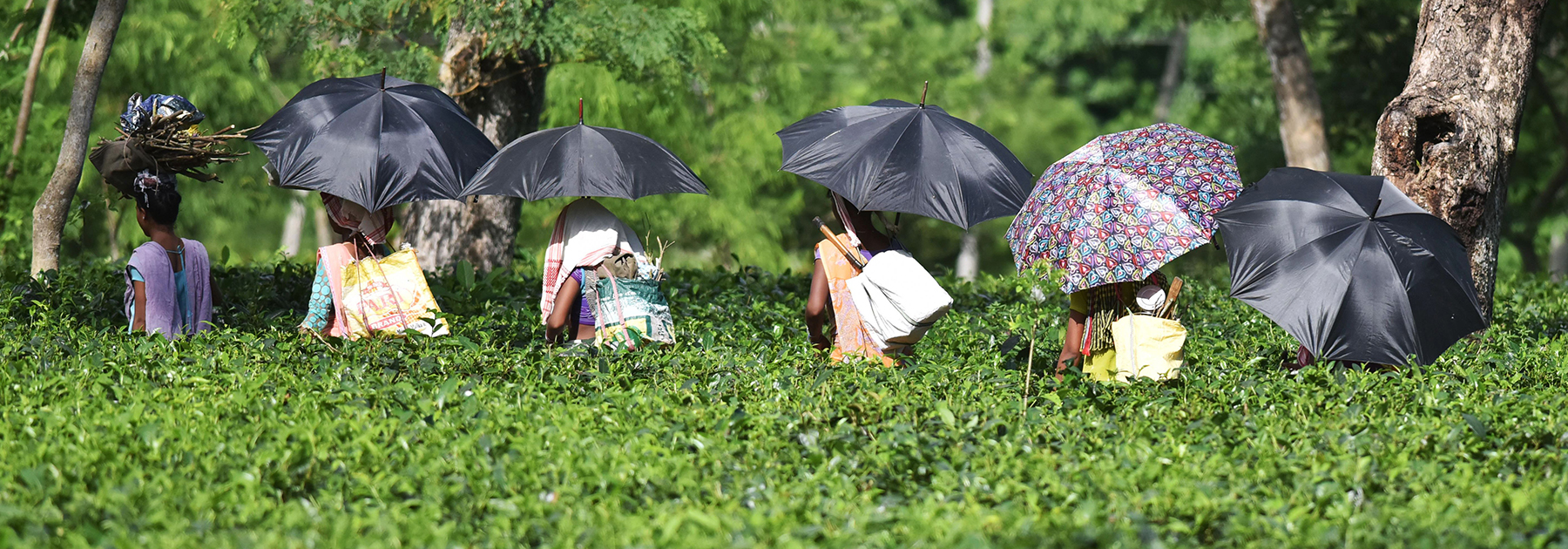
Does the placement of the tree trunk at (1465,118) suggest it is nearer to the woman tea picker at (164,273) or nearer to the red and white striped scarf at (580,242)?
the red and white striped scarf at (580,242)

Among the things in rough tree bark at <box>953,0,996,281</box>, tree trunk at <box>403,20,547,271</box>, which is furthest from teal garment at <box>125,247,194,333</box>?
rough tree bark at <box>953,0,996,281</box>

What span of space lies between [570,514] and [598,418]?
1.08m

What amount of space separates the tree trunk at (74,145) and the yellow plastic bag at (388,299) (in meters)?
2.53

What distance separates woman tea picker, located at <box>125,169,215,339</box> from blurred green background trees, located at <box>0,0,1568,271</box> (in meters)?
1.80

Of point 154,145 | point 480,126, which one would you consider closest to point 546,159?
point 154,145

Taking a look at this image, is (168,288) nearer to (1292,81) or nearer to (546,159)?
(546,159)

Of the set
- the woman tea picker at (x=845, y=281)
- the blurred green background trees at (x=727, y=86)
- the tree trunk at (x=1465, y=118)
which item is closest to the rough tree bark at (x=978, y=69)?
the blurred green background trees at (x=727, y=86)

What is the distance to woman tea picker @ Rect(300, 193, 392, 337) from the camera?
650 centimetres

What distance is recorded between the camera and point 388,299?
657cm

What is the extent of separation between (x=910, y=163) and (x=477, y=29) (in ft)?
15.7

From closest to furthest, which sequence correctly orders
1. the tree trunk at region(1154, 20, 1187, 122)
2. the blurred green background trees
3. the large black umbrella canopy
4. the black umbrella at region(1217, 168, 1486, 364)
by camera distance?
the black umbrella at region(1217, 168, 1486, 364), the large black umbrella canopy, the blurred green background trees, the tree trunk at region(1154, 20, 1187, 122)

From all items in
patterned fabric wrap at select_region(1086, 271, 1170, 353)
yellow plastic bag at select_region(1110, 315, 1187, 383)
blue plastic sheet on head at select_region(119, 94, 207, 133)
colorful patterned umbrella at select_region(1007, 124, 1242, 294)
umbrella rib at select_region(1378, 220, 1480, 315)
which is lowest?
yellow plastic bag at select_region(1110, 315, 1187, 383)

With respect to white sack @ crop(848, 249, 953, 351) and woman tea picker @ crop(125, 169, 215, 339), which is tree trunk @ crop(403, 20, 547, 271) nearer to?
woman tea picker @ crop(125, 169, 215, 339)

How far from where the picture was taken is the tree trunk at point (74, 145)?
307 inches
